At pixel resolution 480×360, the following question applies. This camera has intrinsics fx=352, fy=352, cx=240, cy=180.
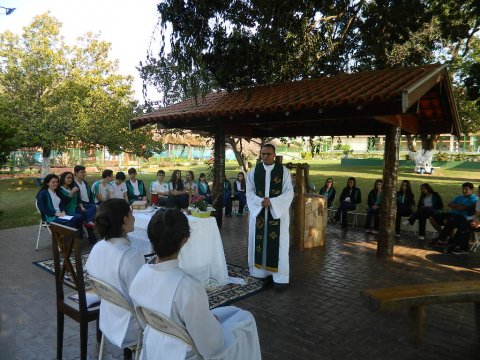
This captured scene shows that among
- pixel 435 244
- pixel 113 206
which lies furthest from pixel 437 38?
pixel 113 206

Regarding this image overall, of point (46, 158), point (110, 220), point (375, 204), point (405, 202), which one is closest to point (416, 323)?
point (110, 220)

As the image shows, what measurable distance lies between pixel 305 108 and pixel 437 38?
7.73 meters

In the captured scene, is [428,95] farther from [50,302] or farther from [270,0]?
[50,302]

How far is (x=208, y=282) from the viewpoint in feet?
15.9

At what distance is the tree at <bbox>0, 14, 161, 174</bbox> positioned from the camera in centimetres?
1769

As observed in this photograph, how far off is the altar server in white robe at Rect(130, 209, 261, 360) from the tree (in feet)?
56.8

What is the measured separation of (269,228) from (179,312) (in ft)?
10.8

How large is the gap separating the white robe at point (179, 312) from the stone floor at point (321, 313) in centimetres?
139

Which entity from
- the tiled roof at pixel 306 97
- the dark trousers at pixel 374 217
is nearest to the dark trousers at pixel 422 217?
the dark trousers at pixel 374 217

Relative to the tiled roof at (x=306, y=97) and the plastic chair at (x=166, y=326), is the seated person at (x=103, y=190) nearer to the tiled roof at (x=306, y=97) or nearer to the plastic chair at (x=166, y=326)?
the tiled roof at (x=306, y=97)

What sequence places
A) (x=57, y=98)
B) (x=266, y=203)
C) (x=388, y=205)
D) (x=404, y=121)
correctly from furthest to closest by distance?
(x=57, y=98) < (x=404, y=121) < (x=388, y=205) < (x=266, y=203)

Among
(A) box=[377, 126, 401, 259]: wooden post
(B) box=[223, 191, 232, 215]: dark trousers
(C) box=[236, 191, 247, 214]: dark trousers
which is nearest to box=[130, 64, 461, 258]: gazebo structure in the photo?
(A) box=[377, 126, 401, 259]: wooden post

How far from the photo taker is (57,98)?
61.4 feet

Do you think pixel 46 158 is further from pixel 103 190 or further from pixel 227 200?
pixel 103 190
